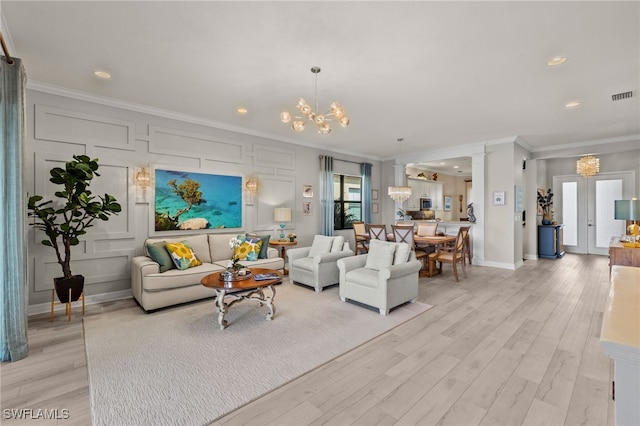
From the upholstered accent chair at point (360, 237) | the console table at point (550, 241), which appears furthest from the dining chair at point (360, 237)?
the console table at point (550, 241)

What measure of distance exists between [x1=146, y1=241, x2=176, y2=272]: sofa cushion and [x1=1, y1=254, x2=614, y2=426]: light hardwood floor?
98 centimetres

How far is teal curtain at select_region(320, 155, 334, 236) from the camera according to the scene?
23.0 feet

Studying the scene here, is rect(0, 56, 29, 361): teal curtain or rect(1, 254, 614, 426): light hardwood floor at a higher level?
rect(0, 56, 29, 361): teal curtain

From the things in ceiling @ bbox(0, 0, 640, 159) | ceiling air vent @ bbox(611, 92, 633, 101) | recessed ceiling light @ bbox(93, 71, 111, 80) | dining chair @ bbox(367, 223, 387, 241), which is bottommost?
dining chair @ bbox(367, 223, 387, 241)

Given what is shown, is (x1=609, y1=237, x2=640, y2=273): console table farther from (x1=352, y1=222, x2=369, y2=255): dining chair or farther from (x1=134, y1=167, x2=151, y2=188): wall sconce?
(x1=134, y1=167, x2=151, y2=188): wall sconce

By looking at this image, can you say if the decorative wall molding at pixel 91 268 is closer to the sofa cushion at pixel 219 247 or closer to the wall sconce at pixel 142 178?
the wall sconce at pixel 142 178

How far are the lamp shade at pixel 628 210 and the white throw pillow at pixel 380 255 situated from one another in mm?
3383

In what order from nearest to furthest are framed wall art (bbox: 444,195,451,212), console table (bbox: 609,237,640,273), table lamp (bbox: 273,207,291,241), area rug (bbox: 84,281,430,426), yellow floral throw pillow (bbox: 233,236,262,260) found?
1. area rug (bbox: 84,281,430,426)
2. console table (bbox: 609,237,640,273)
3. yellow floral throw pillow (bbox: 233,236,262,260)
4. table lamp (bbox: 273,207,291,241)
5. framed wall art (bbox: 444,195,451,212)

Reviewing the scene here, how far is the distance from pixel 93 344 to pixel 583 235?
1108 centimetres

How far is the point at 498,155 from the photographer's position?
6.52 m

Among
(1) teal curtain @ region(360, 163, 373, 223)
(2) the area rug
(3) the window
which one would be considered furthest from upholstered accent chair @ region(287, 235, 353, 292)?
(1) teal curtain @ region(360, 163, 373, 223)

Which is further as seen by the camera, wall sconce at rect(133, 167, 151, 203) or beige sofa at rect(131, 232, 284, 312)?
wall sconce at rect(133, 167, 151, 203)

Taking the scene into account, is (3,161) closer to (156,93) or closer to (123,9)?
(123,9)

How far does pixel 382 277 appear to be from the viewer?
11.9 feet
